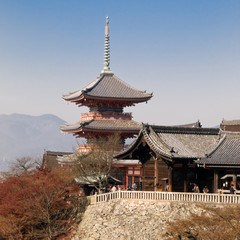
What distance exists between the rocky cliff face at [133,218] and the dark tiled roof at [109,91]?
19226mm

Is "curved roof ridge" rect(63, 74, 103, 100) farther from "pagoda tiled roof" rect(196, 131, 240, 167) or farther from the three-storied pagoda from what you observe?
"pagoda tiled roof" rect(196, 131, 240, 167)

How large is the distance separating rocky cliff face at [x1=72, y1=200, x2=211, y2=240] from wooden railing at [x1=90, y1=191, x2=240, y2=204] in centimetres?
44

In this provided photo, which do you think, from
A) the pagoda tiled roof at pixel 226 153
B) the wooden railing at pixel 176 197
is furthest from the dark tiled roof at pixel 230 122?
the wooden railing at pixel 176 197

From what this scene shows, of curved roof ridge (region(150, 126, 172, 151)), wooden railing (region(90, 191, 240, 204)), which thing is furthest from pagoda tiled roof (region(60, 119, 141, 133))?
wooden railing (region(90, 191, 240, 204))

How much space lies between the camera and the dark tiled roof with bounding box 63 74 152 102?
5519 cm

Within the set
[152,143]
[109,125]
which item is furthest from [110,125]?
[152,143]

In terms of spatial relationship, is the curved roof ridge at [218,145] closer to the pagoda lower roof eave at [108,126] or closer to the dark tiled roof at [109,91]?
the pagoda lower roof eave at [108,126]

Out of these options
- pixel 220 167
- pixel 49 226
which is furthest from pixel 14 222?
pixel 220 167

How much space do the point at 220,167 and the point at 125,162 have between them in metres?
14.8

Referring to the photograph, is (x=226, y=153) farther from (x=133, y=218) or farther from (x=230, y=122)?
(x=230, y=122)

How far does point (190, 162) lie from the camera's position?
38.8 meters

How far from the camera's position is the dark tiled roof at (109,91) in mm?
55188

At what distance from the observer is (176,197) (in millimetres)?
35219

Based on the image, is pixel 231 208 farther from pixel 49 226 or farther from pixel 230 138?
pixel 49 226
